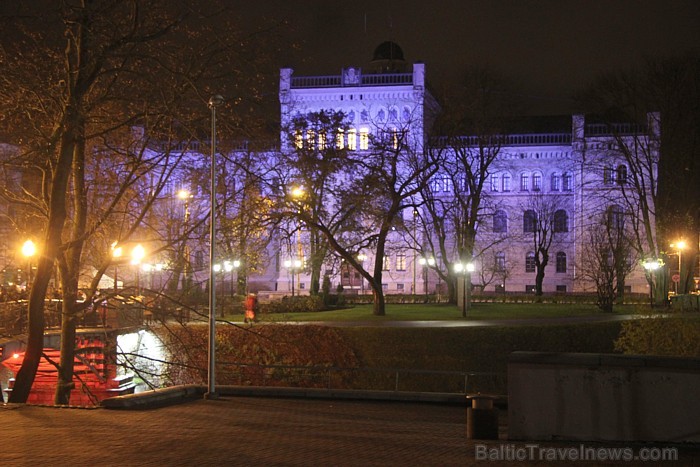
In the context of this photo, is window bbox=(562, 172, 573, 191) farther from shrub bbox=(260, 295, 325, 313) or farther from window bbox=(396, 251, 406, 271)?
shrub bbox=(260, 295, 325, 313)

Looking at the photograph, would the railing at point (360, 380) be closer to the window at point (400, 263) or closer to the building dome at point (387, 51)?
the window at point (400, 263)

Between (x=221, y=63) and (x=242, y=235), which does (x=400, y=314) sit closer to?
(x=242, y=235)

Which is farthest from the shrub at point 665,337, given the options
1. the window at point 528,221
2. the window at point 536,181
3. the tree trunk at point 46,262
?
the window at point 536,181

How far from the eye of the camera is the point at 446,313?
141 feet

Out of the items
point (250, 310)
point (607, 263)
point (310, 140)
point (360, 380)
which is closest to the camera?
point (360, 380)

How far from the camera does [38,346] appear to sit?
63.1ft

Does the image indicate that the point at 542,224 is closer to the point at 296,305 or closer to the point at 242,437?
the point at 296,305

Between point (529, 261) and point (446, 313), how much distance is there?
33.1 metres

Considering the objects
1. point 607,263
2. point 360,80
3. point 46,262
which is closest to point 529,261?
point 360,80

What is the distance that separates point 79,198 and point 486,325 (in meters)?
18.9

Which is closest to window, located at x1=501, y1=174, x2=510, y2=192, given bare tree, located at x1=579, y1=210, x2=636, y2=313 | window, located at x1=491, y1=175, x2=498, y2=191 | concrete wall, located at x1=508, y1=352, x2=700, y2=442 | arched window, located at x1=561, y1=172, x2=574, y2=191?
window, located at x1=491, y1=175, x2=498, y2=191

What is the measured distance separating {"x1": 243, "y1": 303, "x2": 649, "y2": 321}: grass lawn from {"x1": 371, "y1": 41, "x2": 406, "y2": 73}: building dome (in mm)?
31853

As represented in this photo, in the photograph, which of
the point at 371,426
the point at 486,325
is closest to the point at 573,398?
the point at 371,426

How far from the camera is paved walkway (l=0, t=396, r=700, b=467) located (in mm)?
11539
